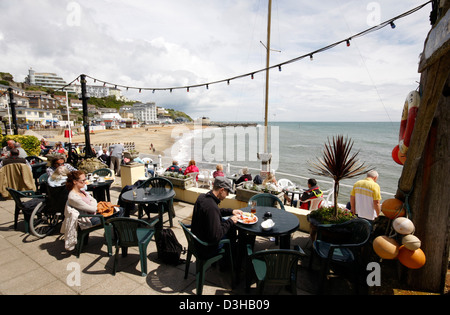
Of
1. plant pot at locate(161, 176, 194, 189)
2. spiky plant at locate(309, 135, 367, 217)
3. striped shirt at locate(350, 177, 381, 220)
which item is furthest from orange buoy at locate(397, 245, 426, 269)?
plant pot at locate(161, 176, 194, 189)

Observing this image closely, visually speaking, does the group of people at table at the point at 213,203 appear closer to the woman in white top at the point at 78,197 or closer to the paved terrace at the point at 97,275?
the woman in white top at the point at 78,197

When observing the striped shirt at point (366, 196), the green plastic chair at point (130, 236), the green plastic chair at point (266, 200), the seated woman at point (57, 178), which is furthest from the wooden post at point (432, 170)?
the seated woman at point (57, 178)

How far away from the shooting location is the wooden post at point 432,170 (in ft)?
7.22

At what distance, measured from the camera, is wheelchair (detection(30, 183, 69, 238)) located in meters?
3.97

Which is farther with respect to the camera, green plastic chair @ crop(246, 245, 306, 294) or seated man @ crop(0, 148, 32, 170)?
seated man @ crop(0, 148, 32, 170)

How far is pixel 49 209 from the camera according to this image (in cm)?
401

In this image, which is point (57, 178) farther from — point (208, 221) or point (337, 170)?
point (337, 170)

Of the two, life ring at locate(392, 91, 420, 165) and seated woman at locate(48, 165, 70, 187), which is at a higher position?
life ring at locate(392, 91, 420, 165)

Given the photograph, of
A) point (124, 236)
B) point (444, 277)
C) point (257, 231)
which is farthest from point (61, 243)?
point (444, 277)

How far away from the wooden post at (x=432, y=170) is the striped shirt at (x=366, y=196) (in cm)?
133

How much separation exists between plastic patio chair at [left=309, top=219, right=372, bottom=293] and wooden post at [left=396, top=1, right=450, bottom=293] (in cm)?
55

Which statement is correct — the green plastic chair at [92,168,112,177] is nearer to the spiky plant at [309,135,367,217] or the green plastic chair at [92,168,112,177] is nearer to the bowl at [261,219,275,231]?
the bowl at [261,219,275,231]
